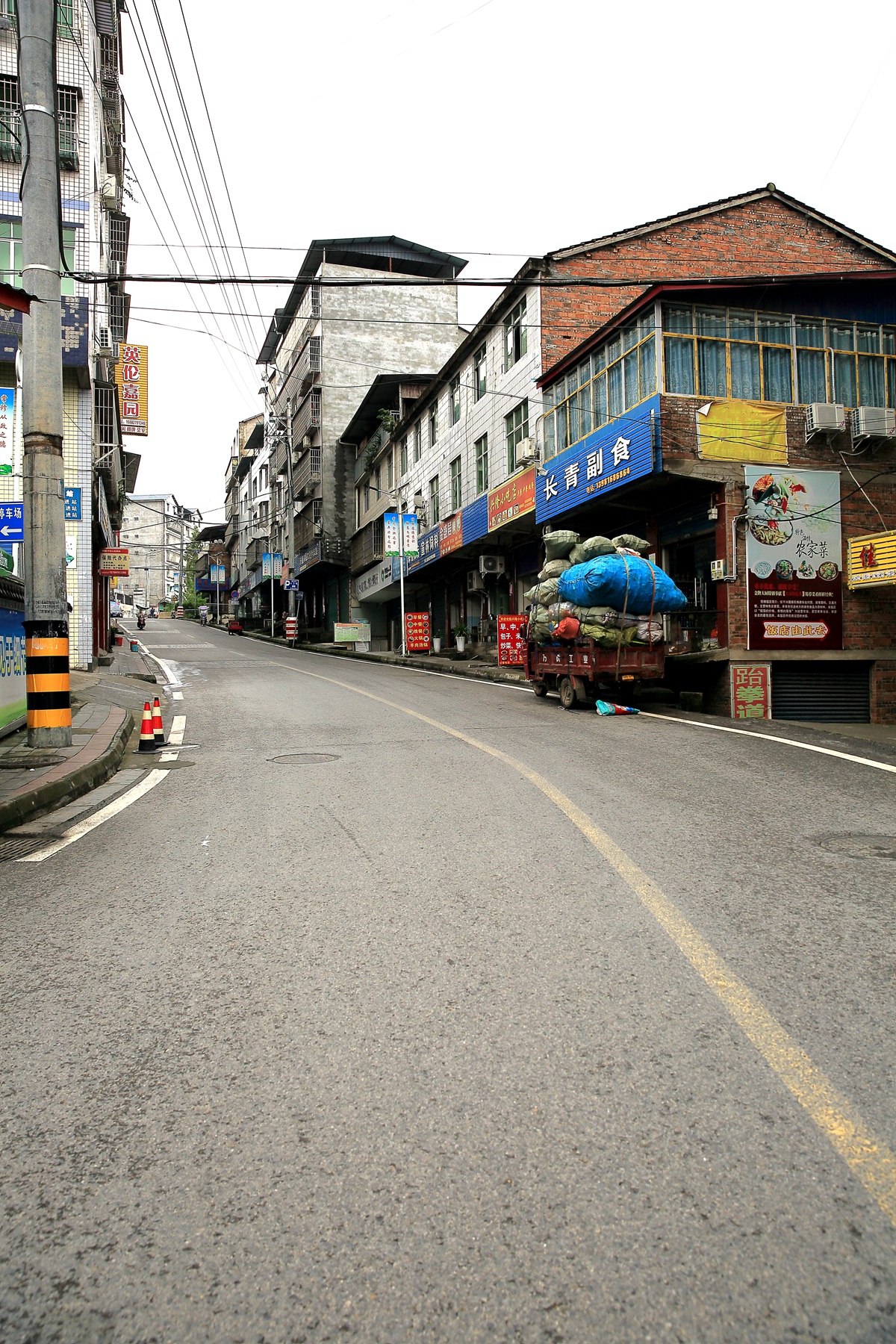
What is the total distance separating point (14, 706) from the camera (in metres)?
10.4

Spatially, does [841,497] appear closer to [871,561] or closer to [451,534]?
[871,561]

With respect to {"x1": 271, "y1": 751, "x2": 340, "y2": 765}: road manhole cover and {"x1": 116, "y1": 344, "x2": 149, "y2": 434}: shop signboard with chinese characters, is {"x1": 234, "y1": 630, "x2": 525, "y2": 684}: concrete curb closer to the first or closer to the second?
{"x1": 271, "y1": 751, "x2": 340, "y2": 765}: road manhole cover

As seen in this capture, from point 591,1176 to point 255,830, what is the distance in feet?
14.0

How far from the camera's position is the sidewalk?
22.7 feet

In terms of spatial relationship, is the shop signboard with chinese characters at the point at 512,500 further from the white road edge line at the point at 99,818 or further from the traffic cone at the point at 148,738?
the white road edge line at the point at 99,818

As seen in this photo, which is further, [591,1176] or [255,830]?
Result: [255,830]

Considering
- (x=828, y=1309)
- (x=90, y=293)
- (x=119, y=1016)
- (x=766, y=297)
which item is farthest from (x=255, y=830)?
(x=90, y=293)

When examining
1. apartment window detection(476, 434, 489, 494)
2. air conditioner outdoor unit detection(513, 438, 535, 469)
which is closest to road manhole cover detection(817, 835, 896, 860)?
air conditioner outdoor unit detection(513, 438, 535, 469)

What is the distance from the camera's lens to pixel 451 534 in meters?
32.6

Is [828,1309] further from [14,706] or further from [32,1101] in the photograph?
[14,706]

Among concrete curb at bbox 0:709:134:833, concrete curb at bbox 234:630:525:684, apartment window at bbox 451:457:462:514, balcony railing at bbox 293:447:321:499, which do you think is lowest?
concrete curb at bbox 0:709:134:833

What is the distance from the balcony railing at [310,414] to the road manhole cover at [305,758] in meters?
44.5

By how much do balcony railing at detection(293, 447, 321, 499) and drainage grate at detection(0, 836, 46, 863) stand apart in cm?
4743

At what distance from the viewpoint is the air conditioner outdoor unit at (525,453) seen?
24.1 metres
